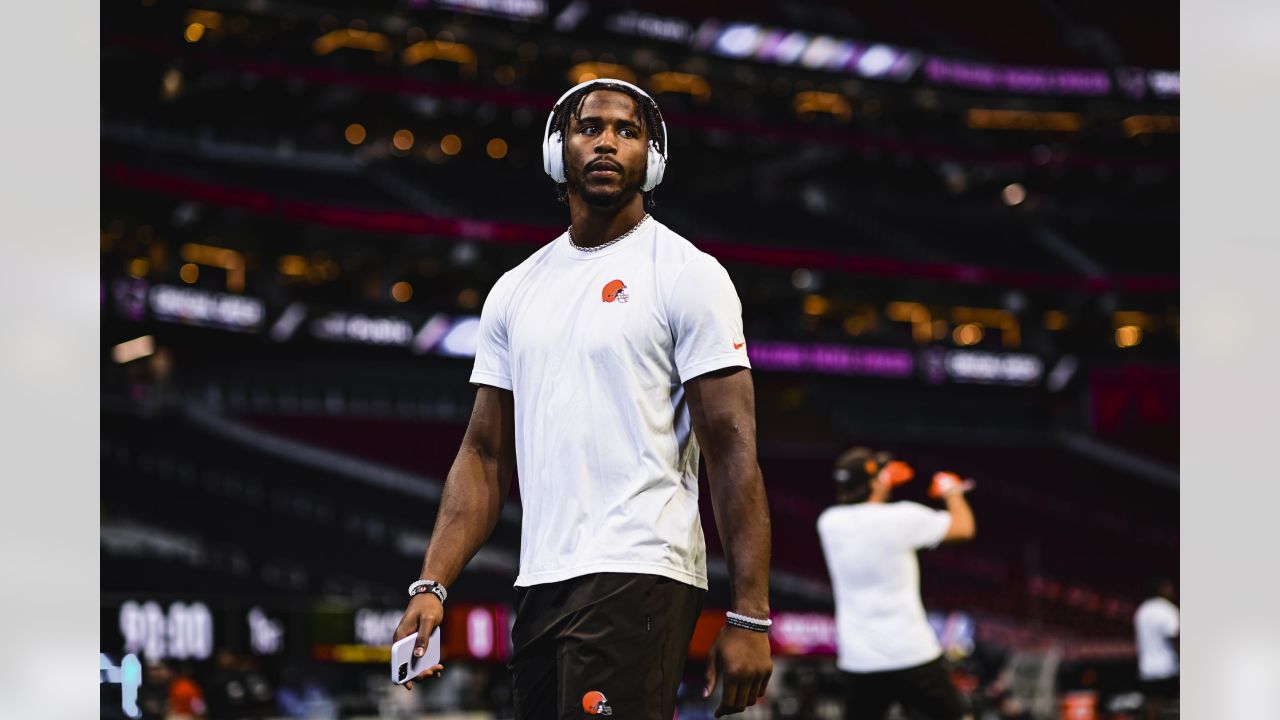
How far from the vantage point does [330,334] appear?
1157 inches

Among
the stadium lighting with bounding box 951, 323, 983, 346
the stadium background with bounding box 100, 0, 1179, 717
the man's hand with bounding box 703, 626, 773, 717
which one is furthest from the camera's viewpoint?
the stadium lighting with bounding box 951, 323, 983, 346

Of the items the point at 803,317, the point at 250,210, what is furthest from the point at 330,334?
the point at 803,317

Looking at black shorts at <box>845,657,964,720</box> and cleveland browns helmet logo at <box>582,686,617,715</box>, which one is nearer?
cleveland browns helmet logo at <box>582,686,617,715</box>

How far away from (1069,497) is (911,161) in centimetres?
1218

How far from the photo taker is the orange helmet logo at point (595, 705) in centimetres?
325

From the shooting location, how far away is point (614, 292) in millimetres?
3527

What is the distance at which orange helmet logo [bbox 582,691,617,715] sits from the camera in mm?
3254

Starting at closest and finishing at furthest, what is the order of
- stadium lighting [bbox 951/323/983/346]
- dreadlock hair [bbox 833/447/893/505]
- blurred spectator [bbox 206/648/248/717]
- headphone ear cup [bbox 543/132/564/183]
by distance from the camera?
headphone ear cup [bbox 543/132/564/183], dreadlock hair [bbox 833/447/893/505], blurred spectator [bbox 206/648/248/717], stadium lighting [bbox 951/323/983/346]

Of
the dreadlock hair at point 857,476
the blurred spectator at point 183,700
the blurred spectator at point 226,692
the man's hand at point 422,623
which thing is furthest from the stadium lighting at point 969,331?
the man's hand at point 422,623

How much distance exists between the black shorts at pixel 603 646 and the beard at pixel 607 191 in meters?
0.87

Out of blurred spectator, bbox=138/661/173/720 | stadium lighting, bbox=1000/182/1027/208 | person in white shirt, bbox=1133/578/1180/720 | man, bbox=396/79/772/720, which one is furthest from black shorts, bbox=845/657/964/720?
stadium lighting, bbox=1000/182/1027/208

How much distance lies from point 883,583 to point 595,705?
479cm

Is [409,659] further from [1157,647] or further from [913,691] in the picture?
[1157,647]

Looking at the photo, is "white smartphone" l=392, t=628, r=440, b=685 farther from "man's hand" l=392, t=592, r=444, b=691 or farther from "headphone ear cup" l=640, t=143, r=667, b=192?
"headphone ear cup" l=640, t=143, r=667, b=192
